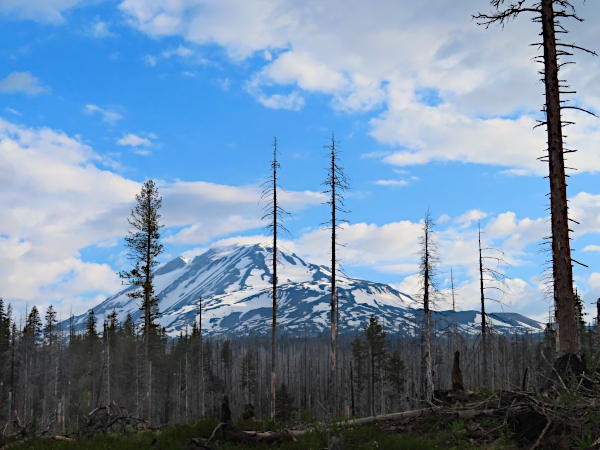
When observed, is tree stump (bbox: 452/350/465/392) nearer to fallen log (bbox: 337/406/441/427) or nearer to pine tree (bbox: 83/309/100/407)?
fallen log (bbox: 337/406/441/427)

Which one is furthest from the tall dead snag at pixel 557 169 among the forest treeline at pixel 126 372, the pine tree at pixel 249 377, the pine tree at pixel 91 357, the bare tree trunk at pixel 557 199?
the pine tree at pixel 249 377

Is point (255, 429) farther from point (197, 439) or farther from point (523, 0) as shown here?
point (523, 0)

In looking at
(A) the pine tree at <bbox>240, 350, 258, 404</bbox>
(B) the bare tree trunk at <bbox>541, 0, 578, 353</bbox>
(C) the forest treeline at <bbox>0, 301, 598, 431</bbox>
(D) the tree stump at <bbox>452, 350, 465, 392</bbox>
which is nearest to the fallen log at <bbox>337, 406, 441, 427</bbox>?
(D) the tree stump at <bbox>452, 350, 465, 392</bbox>

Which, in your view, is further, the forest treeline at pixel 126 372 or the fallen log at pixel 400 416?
the forest treeline at pixel 126 372

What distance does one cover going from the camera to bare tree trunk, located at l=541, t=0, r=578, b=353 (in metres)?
12.4

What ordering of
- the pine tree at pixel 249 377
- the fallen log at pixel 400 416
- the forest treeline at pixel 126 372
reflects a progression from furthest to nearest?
the pine tree at pixel 249 377, the forest treeline at pixel 126 372, the fallen log at pixel 400 416

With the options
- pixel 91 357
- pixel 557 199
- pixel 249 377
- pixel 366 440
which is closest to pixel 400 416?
pixel 366 440

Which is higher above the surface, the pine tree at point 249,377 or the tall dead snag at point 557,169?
the tall dead snag at point 557,169

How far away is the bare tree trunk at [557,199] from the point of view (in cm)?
1238

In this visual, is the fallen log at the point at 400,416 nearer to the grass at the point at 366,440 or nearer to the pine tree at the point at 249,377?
the grass at the point at 366,440

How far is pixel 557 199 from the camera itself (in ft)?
42.2

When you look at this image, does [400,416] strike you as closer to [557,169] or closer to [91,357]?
[557,169]

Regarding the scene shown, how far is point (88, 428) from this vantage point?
1373 centimetres

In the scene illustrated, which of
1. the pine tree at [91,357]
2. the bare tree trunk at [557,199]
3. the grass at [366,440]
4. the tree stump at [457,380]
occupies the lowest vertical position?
the pine tree at [91,357]
